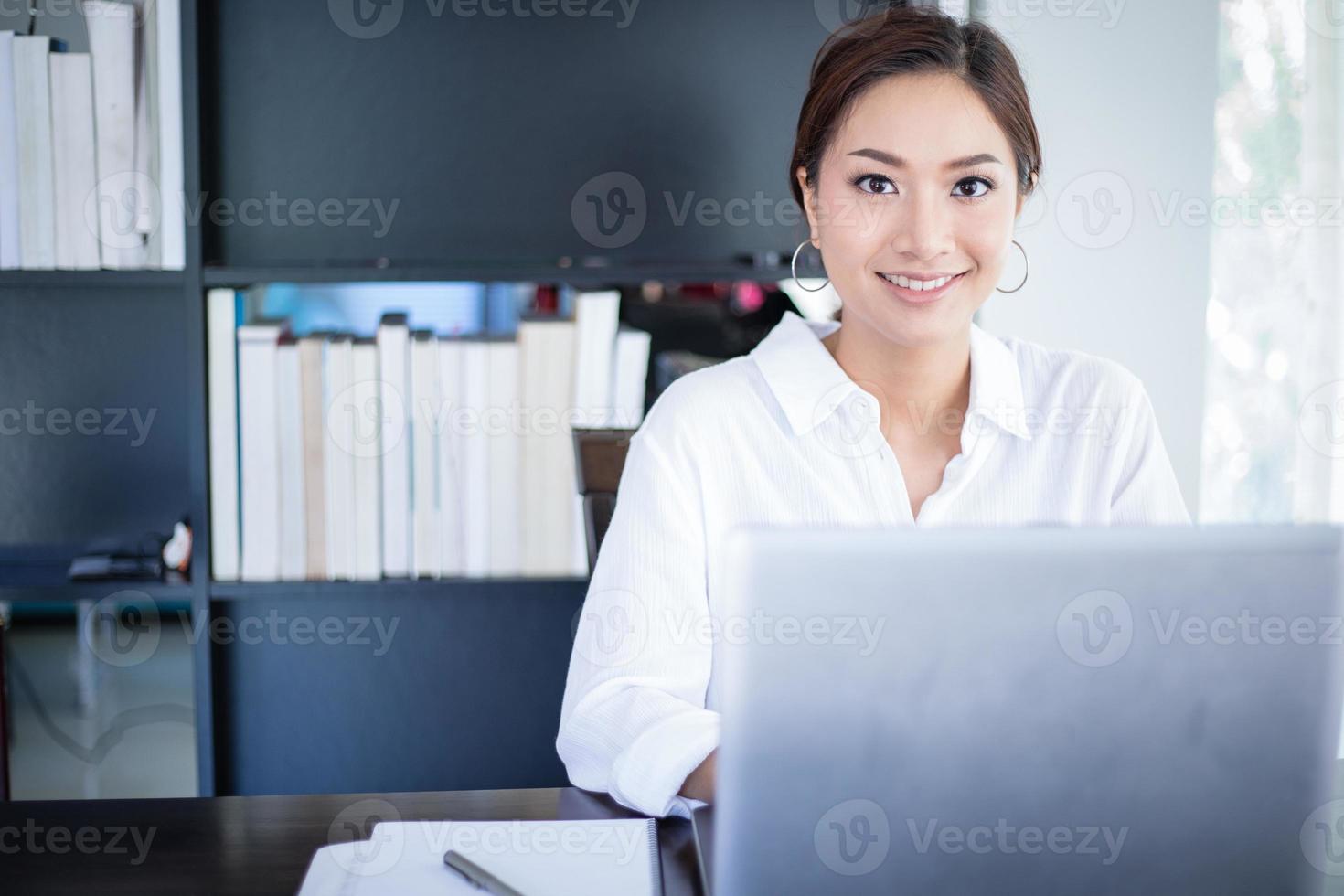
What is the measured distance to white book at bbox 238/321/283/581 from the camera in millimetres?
1876

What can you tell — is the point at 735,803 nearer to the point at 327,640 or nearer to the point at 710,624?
the point at 710,624

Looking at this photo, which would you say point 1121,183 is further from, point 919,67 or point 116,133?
point 116,133

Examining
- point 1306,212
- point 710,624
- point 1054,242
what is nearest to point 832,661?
point 710,624

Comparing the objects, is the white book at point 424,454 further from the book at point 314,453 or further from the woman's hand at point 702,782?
the woman's hand at point 702,782

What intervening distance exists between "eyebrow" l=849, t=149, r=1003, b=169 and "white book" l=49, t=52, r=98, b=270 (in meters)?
1.23

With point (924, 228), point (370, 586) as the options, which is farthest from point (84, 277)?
point (924, 228)

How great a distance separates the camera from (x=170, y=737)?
2912 mm

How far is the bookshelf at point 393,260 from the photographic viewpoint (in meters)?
1.97

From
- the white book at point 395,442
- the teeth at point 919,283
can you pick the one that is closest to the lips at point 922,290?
the teeth at point 919,283

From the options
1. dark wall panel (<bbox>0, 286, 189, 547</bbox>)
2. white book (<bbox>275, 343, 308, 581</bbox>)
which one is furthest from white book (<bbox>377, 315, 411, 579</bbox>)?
dark wall panel (<bbox>0, 286, 189, 547</bbox>)

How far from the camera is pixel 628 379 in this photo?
1.99 metres

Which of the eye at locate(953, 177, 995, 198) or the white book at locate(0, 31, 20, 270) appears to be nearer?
the eye at locate(953, 177, 995, 198)

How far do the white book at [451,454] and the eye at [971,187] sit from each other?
2.93 feet

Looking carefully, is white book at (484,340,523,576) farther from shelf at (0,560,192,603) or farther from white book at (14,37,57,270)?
white book at (14,37,57,270)
